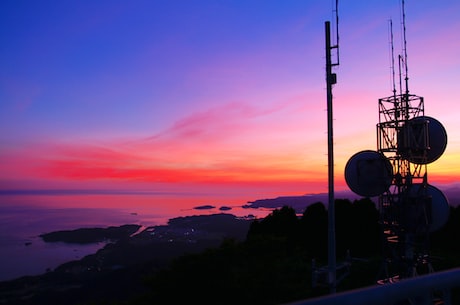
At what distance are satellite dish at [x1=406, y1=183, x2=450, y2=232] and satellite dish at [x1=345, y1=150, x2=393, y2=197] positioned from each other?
29.1 inches

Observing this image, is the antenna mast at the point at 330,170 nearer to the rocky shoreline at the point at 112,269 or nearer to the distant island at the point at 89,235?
the rocky shoreline at the point at 112,269

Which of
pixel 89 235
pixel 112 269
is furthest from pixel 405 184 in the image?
pixel 89 235

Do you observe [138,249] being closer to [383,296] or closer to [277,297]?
[277,297]

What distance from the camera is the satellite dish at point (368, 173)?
11.4 meters

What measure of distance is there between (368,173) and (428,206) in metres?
1.80

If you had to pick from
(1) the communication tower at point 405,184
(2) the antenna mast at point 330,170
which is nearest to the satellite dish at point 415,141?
(1) the communication tower at point 405,184

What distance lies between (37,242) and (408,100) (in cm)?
5617

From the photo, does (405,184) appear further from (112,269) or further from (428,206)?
(112,269)

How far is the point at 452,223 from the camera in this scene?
23312 millimetres

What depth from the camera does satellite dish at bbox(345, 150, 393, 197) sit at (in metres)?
11.4

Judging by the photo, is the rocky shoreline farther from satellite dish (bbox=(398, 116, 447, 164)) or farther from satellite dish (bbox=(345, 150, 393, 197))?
satellite dish (bbox=(398, 116, 447, 164))

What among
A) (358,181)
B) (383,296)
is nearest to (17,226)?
(358,181)

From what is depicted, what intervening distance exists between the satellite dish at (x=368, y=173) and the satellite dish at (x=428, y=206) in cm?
74

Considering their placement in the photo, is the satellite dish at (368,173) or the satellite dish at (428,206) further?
the satellite dish at (368,173)
